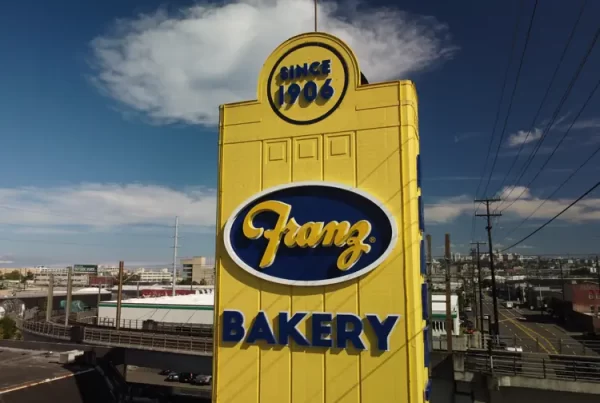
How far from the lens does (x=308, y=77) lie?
11.9 m

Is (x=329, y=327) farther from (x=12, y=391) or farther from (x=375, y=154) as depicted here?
(x=12, y=391)

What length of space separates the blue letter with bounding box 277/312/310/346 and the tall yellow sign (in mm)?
28

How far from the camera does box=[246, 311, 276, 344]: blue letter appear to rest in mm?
11115

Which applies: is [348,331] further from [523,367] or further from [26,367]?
[26,367]

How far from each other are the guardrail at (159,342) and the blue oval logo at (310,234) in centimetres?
1940

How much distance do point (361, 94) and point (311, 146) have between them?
1941 mm

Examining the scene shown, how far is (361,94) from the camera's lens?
11.2 metres

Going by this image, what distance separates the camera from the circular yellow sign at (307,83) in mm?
11562

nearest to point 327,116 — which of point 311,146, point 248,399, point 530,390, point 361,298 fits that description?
point 311,146

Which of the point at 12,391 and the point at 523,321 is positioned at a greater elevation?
the point at 12,391

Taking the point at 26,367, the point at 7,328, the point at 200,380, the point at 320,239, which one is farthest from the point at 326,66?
the point at 7,328

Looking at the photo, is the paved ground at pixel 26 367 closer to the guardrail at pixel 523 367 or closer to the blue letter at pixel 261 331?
the blue letter at pixel 261 331

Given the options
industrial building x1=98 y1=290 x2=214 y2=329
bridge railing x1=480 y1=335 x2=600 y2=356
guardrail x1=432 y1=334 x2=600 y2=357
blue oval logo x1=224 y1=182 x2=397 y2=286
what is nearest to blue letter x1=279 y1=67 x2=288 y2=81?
blue oval logo x1=224 y1=182 x2=397 y2=286

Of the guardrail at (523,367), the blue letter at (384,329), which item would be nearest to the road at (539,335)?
the guardrail at (523,367)
